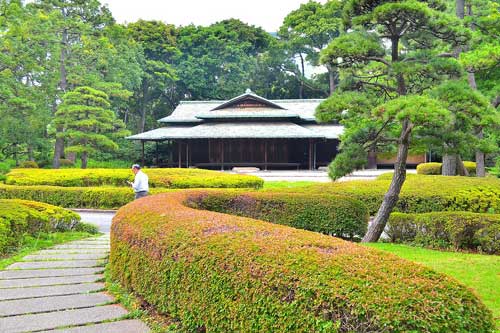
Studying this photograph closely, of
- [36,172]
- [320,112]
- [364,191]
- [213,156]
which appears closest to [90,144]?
[36,172]

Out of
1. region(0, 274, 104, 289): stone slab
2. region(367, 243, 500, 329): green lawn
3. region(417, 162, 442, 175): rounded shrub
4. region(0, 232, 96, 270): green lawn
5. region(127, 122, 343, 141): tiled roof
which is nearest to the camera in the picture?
region(367, 243, 500, 329): green lawn

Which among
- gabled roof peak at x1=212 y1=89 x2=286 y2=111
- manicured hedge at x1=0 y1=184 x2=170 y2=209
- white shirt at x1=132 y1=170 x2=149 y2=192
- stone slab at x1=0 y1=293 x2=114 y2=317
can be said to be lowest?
stone slab at x1=0 y1=293 x2=114 y2=317

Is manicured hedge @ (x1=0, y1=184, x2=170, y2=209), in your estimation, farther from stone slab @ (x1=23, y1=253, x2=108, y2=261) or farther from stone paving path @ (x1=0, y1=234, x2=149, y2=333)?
stone paving path @ (x1=0, y1=234, x2=149, y2=333)

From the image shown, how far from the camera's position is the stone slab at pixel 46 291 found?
4.86m

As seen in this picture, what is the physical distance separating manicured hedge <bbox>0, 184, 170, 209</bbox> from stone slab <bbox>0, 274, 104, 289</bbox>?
951 centimetres

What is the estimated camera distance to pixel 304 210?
928 cm

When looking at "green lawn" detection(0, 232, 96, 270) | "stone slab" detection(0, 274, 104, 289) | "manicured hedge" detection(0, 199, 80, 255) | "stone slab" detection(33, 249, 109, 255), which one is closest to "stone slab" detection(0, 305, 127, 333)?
"stone slab" detection(0, 274, 104, 289)

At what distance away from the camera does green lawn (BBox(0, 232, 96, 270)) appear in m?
6.61

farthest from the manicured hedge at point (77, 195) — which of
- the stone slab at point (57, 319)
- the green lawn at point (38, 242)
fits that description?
the stone slab at point (57, 319)

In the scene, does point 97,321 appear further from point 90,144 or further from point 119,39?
point 119,39

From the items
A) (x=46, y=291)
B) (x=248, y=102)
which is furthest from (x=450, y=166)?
(x=248, y=102)

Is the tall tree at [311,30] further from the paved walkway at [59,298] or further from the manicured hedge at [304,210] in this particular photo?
the paved walkway at [59,298]

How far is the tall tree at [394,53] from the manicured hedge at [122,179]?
868 cm

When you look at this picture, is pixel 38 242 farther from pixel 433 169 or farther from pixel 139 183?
pixel 433 169
